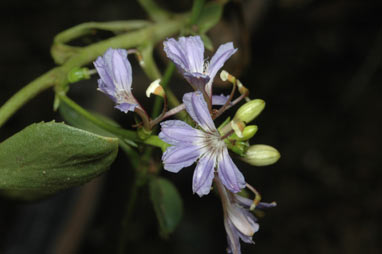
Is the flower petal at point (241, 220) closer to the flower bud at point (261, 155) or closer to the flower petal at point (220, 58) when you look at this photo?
the flower bud at point (261, 155)

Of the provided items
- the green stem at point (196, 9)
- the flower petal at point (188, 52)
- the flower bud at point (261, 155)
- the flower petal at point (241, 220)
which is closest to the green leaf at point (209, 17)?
the green stem at point (196, 9)

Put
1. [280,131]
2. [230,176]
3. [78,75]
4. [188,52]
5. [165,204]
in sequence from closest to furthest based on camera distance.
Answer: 1. [230,176]
2. [188,52]
3. [78,75]
4. [165,204]
5. [280,131]

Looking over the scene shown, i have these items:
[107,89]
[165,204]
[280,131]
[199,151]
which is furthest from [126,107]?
[280,131]

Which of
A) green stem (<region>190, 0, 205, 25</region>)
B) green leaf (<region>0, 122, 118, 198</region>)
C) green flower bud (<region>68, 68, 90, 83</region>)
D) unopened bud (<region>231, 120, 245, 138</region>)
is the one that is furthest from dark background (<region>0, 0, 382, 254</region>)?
unopened bud (<region>231, 120, 245, 138</region>)

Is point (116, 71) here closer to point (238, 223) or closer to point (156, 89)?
point (156, 89)

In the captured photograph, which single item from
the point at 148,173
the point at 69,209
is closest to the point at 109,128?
the point at 148,173

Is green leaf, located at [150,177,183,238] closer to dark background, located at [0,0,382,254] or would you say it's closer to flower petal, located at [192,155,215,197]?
flower petal, located at [192,155,215,197]
